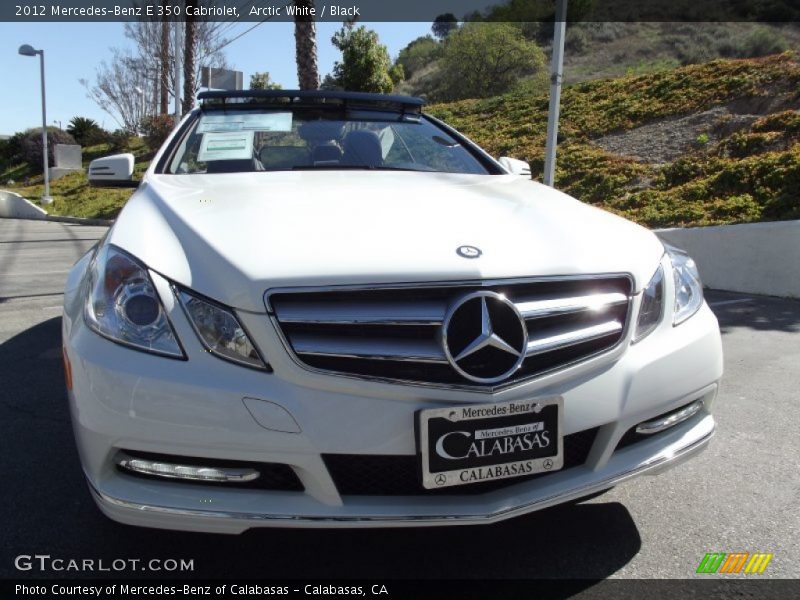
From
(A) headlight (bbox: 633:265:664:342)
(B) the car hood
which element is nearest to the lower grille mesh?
(B) the car hood

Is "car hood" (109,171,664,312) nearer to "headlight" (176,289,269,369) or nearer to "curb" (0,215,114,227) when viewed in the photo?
"headlight" (176,289,269,369)

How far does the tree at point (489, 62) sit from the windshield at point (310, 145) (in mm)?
32891

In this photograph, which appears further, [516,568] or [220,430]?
[516,568]

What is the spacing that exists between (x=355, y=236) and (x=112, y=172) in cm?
211

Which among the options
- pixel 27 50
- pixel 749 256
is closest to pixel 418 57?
pixel 27 50

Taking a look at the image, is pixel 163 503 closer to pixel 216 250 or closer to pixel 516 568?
pixel 216 250

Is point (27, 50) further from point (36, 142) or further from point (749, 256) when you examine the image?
point (749, 256)

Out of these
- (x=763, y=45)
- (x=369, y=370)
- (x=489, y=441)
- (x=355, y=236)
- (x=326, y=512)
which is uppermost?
(x=763, y=45)

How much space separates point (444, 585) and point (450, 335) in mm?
757

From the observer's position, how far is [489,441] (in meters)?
1.84

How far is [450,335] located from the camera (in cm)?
183

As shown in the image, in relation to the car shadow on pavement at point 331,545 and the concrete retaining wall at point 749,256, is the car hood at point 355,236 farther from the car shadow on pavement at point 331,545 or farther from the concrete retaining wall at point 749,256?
the concrete retaining wall at point 749,256

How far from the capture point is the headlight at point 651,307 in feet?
6.79

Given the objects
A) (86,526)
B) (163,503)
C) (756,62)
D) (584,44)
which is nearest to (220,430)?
(163,503)
